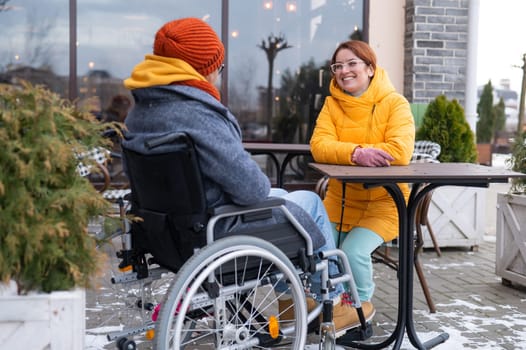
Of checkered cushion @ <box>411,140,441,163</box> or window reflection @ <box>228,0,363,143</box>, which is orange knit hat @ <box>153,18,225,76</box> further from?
window reflection @ <box>228,0,363,143</box>

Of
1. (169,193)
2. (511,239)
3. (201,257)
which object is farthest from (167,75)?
(511,239)

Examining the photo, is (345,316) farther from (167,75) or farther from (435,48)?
(435,48)

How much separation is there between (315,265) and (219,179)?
0.51m

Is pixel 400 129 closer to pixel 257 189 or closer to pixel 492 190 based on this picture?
pixel 257 189

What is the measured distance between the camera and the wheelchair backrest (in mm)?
2225

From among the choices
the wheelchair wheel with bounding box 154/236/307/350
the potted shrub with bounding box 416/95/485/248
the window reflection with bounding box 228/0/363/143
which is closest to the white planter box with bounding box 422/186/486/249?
the potted shrub with bounding box 416/95/485/248

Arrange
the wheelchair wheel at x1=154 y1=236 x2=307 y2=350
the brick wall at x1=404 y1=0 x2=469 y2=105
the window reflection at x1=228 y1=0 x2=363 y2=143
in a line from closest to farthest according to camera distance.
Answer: the wheelchair wheel at x1=154 y1=236 x2=307 y2=350 < the brick wall at x1=404 y1=0 x2=469 y2=105 < the window reflection at x1=228 y1=0 x2=363 y2=143

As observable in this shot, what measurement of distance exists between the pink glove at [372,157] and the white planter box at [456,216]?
255 cm

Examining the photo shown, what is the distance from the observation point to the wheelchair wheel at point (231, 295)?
2.08 meters

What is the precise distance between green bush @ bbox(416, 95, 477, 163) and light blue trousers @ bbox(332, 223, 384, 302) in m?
2.88

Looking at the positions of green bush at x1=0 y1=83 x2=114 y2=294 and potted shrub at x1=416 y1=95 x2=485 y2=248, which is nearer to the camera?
green bush at x1=0 y1=83 x2=114 y2=294

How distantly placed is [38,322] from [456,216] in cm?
430

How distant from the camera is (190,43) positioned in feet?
7.75

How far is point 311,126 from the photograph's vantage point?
7082 mm
